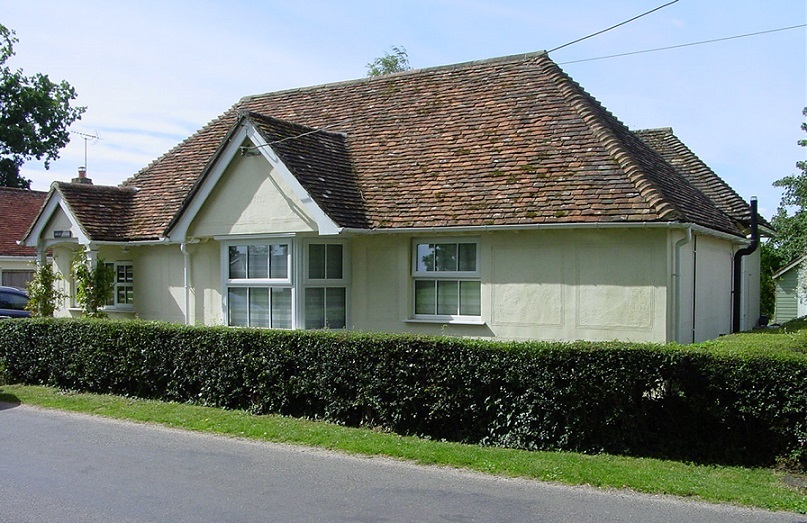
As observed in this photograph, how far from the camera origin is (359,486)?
817cm

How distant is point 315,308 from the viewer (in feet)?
49.1

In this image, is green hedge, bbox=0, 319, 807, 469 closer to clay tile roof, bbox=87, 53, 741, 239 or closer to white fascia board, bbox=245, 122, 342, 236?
white fascia board, bbox=245, 122, 342, 236

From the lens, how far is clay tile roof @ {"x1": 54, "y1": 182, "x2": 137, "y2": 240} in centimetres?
1783

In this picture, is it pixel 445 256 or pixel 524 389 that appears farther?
pixel 445 256

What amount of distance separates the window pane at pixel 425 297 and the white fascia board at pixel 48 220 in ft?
27.1

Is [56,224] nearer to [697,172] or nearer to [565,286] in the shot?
[565,286]

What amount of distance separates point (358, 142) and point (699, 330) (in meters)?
8.40

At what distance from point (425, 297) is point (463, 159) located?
9.75 feet

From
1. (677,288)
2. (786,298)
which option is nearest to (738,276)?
(677,288)

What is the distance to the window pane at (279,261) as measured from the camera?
15.0m

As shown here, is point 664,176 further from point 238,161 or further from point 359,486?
point 359,486

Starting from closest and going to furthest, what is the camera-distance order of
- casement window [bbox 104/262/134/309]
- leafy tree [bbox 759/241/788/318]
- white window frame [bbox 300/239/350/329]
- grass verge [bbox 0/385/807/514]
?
grass verge [bbox 0/385/807/514] → white window frame [bbox 300/239/350/329] → casement window [bbox 104/262/134/309] → leafy tree [bbox 759/241/788/318]

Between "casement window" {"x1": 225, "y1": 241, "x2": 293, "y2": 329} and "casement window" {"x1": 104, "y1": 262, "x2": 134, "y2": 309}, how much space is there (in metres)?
4.12

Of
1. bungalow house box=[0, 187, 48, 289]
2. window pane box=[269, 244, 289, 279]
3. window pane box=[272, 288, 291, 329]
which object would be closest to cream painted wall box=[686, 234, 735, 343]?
window pane box=[272, 288, 291, 329]
